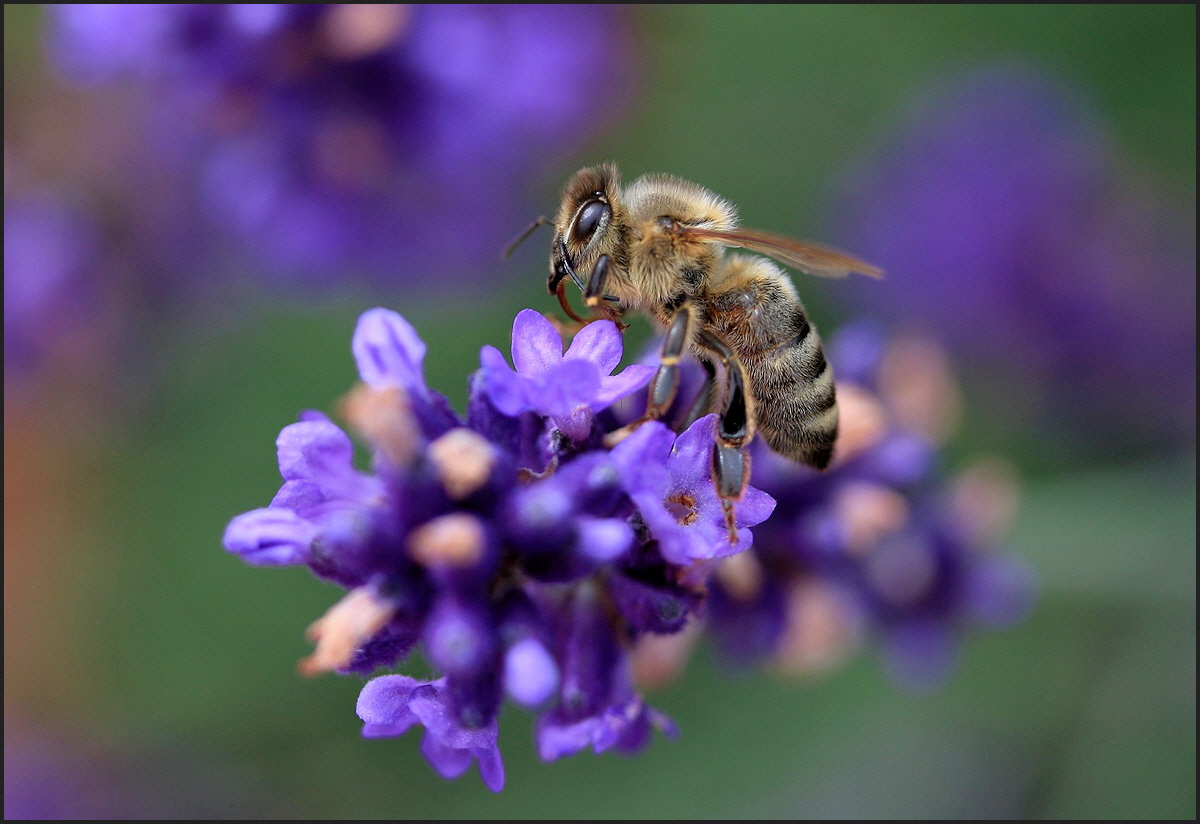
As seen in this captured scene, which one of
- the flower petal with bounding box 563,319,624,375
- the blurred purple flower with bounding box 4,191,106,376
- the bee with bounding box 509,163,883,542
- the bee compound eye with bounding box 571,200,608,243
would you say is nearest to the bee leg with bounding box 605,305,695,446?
the bee with bounding box 509,163,883,542

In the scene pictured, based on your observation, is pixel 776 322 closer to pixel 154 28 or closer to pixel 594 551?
pixel 594 551

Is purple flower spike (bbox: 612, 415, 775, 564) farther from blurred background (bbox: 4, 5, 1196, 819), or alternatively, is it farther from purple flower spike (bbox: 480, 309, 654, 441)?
blurred background (bbox: 4, 5, 1196, 819)

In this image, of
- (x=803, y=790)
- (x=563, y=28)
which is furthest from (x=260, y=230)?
(x=803, y=790)

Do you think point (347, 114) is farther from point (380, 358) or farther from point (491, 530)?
point (491, 530)

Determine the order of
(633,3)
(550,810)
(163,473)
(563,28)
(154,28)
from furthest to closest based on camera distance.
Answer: (163,473) → (550,810) → (633,3) → (563,28) → (154,28)

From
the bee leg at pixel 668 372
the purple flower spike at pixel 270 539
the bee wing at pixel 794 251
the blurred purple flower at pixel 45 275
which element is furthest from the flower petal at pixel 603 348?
the blurred purple flower at pixel 45 275

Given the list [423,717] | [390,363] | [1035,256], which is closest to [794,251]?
[390,363]

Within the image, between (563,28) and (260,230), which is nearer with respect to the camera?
(260,230)
